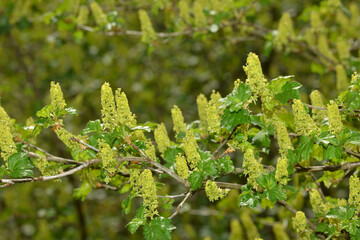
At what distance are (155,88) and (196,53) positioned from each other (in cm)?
80

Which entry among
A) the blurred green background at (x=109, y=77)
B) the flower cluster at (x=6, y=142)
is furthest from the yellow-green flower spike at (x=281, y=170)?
the blurred green background at (x=109, y=77)

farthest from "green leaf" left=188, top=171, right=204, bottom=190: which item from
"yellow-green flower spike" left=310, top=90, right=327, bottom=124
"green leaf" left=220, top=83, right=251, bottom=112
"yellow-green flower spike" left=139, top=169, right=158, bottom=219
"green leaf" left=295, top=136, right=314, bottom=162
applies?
"yellow-green flower spike" left=310, top=90, right=327, bottom=124

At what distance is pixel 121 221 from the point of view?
604 centimetres

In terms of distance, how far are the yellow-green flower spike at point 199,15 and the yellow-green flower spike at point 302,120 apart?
168 centimetres

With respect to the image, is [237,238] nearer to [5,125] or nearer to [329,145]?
[329,145]

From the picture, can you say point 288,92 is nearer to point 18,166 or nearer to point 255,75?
point 255,75

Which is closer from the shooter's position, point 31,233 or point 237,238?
point 237,238

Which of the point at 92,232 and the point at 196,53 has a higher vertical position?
the point at 196,53

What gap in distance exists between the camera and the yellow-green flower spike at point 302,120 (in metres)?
1.40

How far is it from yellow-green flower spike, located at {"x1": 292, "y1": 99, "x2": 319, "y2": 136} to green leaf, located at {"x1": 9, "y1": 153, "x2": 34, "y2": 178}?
0.95m

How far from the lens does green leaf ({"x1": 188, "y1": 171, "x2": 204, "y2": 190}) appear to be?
142 cm

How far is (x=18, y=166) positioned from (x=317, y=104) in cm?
115

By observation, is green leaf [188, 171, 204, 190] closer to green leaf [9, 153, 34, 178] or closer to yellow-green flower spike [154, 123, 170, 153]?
yellow-green flower spike [154, 123, 170, 153]

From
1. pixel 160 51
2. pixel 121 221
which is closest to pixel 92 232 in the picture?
pixel 121 221
